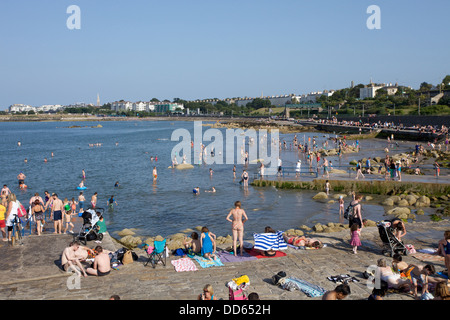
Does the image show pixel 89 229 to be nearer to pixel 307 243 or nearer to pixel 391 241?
pixel 307 243

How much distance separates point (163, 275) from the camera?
356 inches

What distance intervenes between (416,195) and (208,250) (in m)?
14.7

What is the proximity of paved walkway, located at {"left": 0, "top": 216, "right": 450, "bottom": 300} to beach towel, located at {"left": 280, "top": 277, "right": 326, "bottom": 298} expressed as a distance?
13cm

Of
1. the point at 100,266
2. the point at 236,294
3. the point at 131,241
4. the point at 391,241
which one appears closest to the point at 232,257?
the point at 236,294

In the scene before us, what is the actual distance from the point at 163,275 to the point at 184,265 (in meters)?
0.65

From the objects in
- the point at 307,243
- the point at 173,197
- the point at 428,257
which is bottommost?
the point at 173,197

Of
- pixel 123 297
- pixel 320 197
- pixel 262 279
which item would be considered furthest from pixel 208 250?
pixel 320 197

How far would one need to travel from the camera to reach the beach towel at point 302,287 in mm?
7883

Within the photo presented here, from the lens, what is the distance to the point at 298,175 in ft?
86.7

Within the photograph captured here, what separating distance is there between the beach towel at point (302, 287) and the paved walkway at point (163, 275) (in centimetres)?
13

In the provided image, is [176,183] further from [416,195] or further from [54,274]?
[54,274]

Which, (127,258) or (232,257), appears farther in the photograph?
(232,257)

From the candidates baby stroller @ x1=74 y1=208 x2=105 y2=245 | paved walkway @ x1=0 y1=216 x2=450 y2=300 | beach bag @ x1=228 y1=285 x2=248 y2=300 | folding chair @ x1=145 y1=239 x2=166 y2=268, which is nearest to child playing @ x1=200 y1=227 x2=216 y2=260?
paved walkway @ x1=0 y1=216 x2=450 y2=300

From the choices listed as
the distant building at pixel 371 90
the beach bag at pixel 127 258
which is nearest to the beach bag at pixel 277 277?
the beach bag at pixel 127 258
